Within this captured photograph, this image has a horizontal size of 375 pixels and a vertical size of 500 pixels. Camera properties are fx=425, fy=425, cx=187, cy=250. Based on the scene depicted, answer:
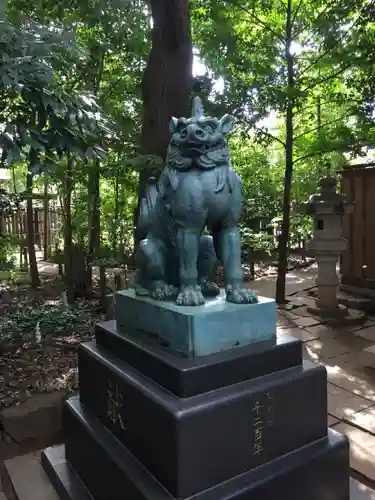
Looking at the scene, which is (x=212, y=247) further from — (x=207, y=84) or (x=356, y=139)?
(x=356, y=139)

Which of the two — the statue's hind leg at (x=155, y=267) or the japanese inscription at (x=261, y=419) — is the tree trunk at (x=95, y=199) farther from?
the japanese inscription at (x=261, y=419)

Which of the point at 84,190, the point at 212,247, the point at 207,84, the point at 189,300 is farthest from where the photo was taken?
the point at 84,190

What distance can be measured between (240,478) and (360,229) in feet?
18.7

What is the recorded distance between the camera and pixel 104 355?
6.63 feet

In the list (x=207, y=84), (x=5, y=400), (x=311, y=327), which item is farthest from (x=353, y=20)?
(x=5, y=400)

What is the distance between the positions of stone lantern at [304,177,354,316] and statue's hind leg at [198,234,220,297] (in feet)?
12.4

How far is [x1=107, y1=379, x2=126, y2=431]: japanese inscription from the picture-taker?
5.89ft

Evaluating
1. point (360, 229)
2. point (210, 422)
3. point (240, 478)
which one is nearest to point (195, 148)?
point (210, 422)

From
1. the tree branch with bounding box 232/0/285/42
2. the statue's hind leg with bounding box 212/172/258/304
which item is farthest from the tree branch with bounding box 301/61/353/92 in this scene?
the statue's hind leg with bounding box 212/172/258/304

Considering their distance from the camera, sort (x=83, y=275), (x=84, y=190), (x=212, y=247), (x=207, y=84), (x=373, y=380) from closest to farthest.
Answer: (x=212, y=247)
(x=373, y=380)
(x=207, y=84)
(x=83, y=275)
(x=84, y=190)

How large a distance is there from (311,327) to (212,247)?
3.46 meters

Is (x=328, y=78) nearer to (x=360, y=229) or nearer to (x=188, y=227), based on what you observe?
(x=360, y=229)

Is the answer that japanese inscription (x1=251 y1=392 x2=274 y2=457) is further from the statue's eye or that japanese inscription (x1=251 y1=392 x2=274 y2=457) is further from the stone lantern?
the stone lantern

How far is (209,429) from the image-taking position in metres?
1.50
